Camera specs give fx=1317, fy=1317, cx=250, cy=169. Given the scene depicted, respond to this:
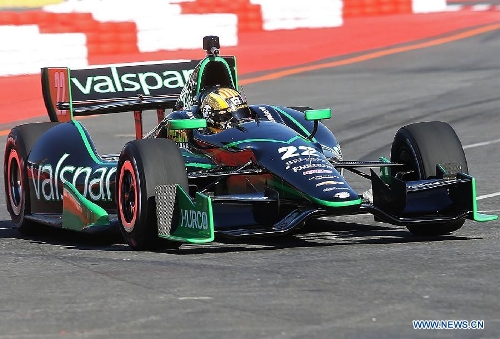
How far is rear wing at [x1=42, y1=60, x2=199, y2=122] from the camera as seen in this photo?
11.3 m

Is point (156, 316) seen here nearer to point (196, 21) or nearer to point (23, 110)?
point (23, 110)

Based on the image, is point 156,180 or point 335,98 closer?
point 156,180

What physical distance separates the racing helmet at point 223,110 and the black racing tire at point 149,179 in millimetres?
1122

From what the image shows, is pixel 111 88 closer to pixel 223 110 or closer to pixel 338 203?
pixel 223 110

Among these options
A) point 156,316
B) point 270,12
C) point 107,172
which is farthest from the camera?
point 270,12

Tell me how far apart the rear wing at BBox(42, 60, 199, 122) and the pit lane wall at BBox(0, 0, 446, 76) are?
985cm

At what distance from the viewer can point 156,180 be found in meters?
8.78

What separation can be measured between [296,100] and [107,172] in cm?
1056

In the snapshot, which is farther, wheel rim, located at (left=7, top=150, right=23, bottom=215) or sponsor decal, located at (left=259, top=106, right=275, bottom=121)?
wheel rim, located at (left=7, top=150, right=23, bottom=215)

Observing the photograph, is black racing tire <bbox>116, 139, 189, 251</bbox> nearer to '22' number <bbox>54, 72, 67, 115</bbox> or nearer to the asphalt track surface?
the asphalt track surface

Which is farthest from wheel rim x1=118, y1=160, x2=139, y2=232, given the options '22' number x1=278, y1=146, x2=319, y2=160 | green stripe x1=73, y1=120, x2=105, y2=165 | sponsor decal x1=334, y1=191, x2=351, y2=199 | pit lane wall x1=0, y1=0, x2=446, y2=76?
pit lane wall x1=0, y1=0, x2=446, y2=76

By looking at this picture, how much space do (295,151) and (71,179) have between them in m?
2.06

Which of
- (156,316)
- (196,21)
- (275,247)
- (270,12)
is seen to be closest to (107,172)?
(275,247)

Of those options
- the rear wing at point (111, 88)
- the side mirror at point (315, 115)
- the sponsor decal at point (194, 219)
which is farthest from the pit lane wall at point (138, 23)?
the sponsor decal at point (194, 219)
